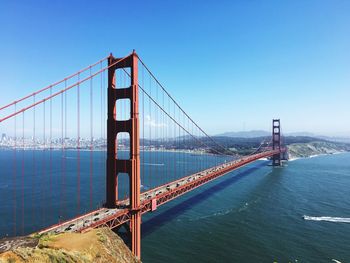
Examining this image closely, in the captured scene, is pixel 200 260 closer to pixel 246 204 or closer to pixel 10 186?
pixel 246 204

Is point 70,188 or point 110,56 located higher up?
point 110,56

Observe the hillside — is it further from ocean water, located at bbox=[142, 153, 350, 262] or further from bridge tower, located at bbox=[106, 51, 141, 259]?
bridge tower, located at bbox=[106, 51, 141, 259]

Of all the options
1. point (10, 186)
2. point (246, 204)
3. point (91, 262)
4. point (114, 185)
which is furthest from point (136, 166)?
point (10, 186)

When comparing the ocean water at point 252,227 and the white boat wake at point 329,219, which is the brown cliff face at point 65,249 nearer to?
the ocean water at point 252,227

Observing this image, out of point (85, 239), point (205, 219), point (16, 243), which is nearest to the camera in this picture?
point (16, 243)

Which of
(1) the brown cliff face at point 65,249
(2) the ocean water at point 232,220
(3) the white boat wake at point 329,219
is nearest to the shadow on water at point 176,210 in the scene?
(2) the ocean water at point 232,220

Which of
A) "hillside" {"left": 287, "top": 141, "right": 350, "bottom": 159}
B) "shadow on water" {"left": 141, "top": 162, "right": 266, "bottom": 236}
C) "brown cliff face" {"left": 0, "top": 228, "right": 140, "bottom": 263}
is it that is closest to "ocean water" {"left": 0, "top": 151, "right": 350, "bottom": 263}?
"shadow on water" {"left": 141, "top": 162, "right": 266, "bottom": 236}
